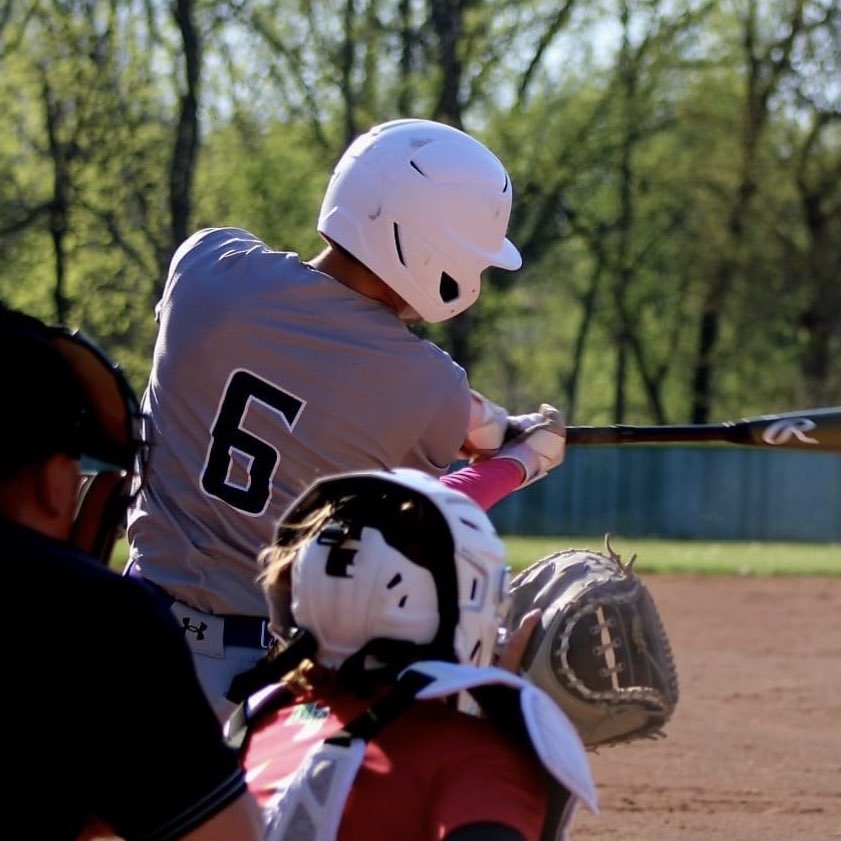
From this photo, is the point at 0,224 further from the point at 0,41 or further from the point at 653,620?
the point at 653,620

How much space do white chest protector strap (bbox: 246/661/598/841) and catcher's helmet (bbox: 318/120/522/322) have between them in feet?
4.35

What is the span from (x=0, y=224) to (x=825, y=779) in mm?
23590

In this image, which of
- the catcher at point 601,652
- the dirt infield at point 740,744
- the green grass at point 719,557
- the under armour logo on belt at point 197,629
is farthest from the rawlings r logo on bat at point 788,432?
the green grass at point 719,557

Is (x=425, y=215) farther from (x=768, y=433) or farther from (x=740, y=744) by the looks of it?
(x=740, y=744)

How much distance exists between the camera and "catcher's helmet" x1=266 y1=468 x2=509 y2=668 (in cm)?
241

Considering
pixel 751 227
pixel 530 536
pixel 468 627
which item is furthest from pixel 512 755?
pixel 751 227

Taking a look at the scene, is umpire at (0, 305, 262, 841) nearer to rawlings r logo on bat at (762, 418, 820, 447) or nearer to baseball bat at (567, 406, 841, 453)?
baseball bat at (567, 406, 841, 453)

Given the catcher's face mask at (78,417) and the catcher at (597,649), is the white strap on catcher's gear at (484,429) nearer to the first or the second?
the catcher at (597,649)

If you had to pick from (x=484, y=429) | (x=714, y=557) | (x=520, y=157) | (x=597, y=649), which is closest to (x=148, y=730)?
(x=597, y=649)

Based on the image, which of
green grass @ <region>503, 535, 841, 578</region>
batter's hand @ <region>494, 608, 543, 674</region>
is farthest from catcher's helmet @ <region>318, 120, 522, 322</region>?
green grass @ <region>503, 535, 841, 578</region>

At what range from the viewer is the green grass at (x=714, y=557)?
56.6 feet

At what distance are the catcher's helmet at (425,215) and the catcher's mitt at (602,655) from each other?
733 mm

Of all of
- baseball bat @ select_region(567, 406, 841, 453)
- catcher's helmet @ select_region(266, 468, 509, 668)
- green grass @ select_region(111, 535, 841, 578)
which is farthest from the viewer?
green grass @ select_region(111, 535, 841, 578)

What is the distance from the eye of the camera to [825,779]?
24.7 feet
